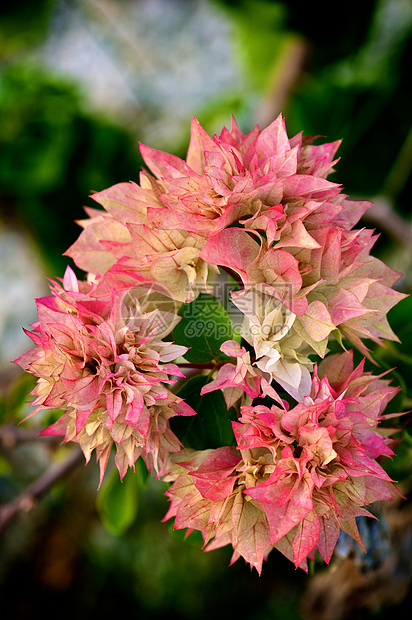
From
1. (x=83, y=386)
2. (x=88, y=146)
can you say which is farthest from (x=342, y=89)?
(x=83, y=386)

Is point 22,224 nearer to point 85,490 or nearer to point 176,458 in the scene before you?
point 85,490

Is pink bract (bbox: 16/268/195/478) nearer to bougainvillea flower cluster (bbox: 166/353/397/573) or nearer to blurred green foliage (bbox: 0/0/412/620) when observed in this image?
bougainvillea flower cluster (bbox: 166/353/397/573)

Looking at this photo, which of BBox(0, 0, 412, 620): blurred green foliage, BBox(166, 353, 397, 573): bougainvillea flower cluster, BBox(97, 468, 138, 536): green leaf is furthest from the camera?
BBox(0, 0, 412, 620): blurred green foliage

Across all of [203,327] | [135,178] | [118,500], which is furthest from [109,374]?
[135,178]

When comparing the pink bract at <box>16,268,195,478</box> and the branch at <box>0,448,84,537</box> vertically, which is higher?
the pink bract at <box>16,268,195,478</box>

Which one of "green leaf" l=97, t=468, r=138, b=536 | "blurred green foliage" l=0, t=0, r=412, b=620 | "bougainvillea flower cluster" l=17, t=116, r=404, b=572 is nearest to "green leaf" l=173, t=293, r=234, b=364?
"bougainvillea flower cluster" l=17, t=116, r=404, b=572

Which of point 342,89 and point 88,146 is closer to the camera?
point 342,89

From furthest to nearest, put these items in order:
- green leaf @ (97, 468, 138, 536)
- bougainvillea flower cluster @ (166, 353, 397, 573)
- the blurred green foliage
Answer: the blurred green foliage, green leaf @ (97, 468, 138, 536), bougainvillea flower cluster @ (166, 353, 397, 573)
